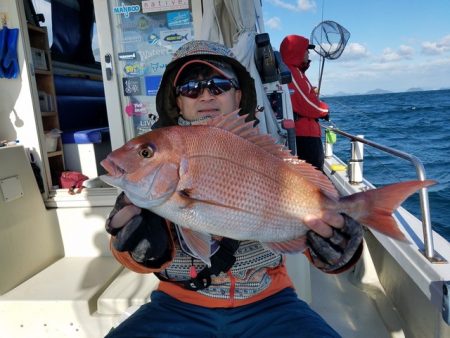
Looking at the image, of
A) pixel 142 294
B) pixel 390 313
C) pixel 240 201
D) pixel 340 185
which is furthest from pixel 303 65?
pixel 240 201

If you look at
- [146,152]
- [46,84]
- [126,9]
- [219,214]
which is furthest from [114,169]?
[46,84]

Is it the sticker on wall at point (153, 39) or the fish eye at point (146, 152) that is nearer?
the fish eye at point (146, 152)

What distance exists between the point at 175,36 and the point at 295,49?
1.58 m

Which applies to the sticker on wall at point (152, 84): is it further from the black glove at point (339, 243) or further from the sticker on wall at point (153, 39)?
the black glove at point (339, 243)

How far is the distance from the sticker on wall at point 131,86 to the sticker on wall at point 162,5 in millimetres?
704

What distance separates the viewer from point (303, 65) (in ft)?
15.3

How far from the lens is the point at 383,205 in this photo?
126 cm

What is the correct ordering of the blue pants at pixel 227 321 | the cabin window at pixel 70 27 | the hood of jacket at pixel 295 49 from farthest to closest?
the cabin window at pixel 70 27, the hood of jacket at pixel 295 49, the blue pants at pixel 227 321

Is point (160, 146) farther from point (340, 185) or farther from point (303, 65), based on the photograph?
point (303, 65)

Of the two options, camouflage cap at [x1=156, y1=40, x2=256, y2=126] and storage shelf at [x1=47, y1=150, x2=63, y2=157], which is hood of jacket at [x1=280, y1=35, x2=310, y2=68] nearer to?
camouflage cap at [x1=156, y1=40, x2=256, y2=126]

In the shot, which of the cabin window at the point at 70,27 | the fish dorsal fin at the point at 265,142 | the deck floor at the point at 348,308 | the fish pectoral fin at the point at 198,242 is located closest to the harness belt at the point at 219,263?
the fish pectoral fin at the point at 198,242

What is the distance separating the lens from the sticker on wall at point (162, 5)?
3543 millimetres

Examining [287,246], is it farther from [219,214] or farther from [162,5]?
[162,5]

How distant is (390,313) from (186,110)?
88.5 inches
